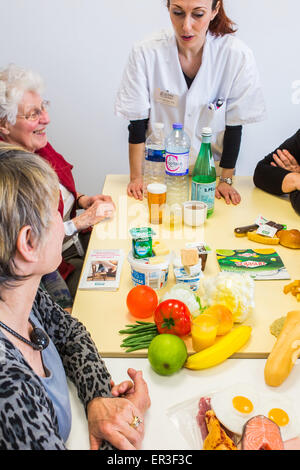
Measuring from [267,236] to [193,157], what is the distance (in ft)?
2.28

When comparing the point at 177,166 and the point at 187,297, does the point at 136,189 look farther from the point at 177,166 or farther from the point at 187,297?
the point at 187,297

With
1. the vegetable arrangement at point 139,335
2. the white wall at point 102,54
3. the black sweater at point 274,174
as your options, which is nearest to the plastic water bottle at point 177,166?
the black sweater at point 274,174

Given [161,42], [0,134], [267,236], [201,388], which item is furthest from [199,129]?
[201,388]

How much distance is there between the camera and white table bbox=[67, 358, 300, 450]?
2.75ft

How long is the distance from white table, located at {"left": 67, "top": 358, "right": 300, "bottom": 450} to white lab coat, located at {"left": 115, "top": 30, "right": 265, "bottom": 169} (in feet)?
4.17

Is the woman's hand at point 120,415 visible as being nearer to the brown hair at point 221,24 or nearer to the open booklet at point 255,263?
the open booklet at point 255,263

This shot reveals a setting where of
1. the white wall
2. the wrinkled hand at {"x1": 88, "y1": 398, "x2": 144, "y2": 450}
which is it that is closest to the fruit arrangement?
the wrinkled hand at {"x1": 88, "y1": 398, "x2": 144, "y2": 450}

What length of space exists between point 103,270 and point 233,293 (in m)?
0.47

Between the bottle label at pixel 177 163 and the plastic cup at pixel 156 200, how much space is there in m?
0.09

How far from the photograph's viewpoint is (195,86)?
6.15ft

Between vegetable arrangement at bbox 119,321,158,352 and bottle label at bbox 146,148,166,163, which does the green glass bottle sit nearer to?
bottle label at bbox 146,148,166,163

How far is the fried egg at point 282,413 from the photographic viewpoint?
835mm

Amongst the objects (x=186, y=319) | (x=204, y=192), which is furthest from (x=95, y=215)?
(x=186, y=319)

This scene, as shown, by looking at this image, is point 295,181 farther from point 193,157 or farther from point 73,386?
point 73,386
